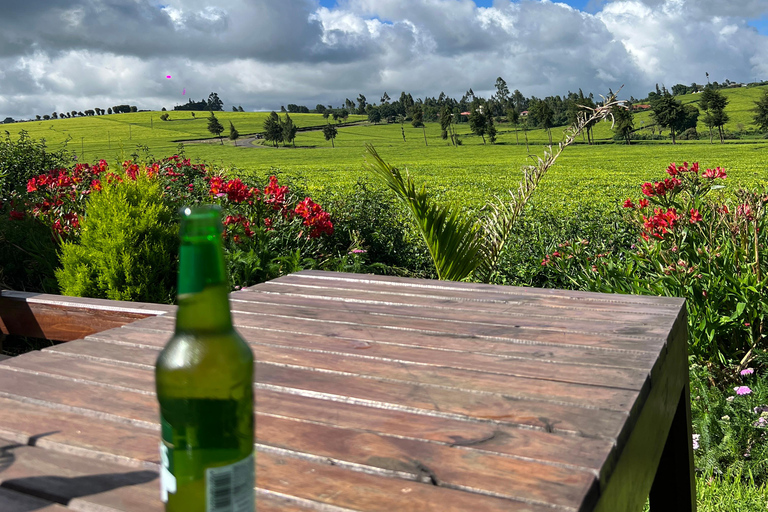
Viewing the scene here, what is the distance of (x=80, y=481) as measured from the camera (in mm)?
862

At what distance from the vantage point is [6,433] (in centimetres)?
104

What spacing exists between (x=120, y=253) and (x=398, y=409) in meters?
3.32

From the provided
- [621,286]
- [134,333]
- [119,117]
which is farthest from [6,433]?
[119,117]

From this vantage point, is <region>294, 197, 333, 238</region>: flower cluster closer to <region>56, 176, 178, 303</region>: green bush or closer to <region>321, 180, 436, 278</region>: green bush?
<region>321, 180, 436, 278</region>: green bush

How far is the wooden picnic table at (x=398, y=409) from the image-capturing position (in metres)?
0.84

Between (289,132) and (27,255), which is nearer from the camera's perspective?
(27,255)

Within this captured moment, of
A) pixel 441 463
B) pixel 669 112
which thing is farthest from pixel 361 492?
pixel 669 112

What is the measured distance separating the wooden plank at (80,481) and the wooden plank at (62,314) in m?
1.57

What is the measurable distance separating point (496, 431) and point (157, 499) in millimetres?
521

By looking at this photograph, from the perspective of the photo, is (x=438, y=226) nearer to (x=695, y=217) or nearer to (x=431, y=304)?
(x=695, y=217)

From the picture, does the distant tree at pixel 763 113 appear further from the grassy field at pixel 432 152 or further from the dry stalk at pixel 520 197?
the dry stalk at pixel 520 197

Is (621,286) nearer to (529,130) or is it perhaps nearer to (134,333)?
(134,333)

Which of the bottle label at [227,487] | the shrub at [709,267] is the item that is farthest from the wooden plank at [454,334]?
the shrub at [709,267]

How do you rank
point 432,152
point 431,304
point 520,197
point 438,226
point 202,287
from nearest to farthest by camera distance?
1. point 202,287
2. point 431,304
3. point 438,226
4. point 520,197
5. point 432,152
